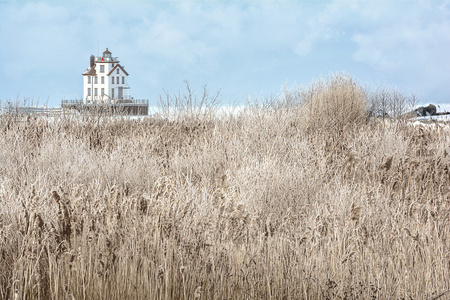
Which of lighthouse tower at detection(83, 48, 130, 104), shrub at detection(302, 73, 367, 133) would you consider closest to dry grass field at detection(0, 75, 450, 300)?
shrub at detection(302, 73, 367, 133)

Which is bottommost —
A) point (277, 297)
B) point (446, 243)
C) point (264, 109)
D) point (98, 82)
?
point (277, 297)

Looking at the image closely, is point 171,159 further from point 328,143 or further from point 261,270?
point 261,270

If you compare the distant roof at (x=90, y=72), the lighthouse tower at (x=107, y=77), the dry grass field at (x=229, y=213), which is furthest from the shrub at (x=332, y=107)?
the distant roof at (x=90, y=72)

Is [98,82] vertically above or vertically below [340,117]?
above

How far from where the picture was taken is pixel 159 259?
323 cm

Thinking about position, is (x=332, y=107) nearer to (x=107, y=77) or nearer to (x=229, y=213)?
(x=229, y=213)

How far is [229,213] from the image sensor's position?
360 cm

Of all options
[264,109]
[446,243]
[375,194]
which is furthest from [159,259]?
[264,109]

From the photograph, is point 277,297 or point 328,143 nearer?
point 277,297

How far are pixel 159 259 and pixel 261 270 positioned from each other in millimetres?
734

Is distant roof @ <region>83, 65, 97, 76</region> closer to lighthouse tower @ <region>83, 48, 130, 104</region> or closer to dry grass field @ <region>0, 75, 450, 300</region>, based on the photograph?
lighthouse tower @ <region>83, 48, 130, 104</region>

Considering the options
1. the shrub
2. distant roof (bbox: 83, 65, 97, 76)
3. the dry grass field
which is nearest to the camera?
the dry grass field

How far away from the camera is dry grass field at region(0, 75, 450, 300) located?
3.02 m

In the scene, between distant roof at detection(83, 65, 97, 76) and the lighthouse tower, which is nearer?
the lighthouse tower
